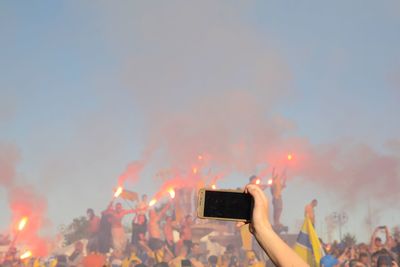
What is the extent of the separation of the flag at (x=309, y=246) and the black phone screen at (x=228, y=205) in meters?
16.5

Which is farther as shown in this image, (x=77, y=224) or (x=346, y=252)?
(x=77, y=224)

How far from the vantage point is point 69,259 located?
22500 millimetres

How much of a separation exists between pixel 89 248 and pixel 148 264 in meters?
5.50

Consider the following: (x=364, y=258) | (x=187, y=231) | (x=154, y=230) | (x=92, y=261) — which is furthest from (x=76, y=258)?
(x=364, y=258)

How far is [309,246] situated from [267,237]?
16.9 meters

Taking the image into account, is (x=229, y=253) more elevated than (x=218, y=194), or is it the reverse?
(x=218, y=194)

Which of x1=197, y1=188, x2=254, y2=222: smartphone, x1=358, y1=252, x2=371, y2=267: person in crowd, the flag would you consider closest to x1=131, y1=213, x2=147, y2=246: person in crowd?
the flag

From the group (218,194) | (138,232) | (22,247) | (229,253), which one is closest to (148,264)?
(138,232)

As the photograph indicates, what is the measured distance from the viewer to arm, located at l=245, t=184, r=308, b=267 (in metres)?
1.07

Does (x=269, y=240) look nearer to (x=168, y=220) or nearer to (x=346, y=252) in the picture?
(x=346, y=252)

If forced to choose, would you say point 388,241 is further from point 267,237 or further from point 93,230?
point 267,237

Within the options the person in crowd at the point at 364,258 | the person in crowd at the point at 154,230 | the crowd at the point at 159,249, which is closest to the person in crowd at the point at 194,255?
the crowd at the point at 159,249

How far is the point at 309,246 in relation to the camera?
55.8 ft

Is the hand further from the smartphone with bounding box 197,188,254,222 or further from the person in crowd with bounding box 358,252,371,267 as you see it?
the person in crowd with bounding box 358,252,371,267
